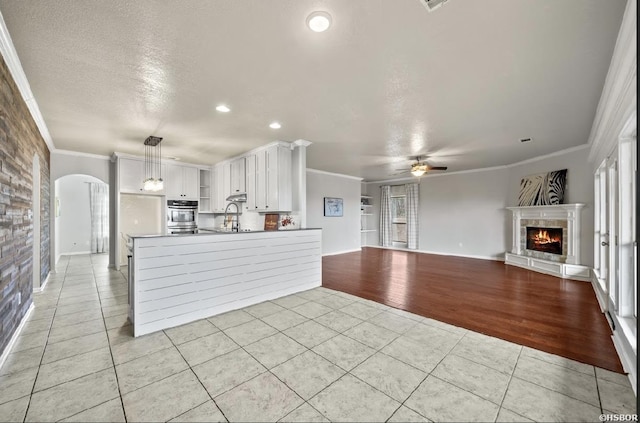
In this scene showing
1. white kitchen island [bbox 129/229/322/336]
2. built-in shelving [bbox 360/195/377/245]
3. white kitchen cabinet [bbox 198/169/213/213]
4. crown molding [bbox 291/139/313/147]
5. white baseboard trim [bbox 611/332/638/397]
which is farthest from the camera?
built-in shelving [bbox 360/195/377/245]

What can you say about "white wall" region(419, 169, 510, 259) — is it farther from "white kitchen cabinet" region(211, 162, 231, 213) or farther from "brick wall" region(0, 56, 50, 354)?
"brick wall" region(0, 56, 50, 354)

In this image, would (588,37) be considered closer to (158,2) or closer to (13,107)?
(158,2)

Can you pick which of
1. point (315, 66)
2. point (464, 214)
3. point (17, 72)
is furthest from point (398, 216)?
point (17, 72)

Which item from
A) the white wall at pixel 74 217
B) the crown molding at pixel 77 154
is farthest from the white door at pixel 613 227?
the white wall at pixel 74 217

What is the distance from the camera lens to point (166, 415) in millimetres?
1686

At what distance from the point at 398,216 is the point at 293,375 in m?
8.45

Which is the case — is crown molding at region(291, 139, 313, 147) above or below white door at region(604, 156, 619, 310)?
above

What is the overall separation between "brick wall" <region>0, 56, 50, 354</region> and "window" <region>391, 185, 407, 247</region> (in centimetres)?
908

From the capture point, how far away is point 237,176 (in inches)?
235

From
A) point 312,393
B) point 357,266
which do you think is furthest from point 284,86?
point 357,266

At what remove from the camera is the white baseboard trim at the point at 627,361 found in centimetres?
196

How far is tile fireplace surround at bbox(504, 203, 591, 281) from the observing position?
5324 millimetres

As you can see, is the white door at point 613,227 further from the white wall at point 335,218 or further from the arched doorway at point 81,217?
the arched doorway at point 81,217

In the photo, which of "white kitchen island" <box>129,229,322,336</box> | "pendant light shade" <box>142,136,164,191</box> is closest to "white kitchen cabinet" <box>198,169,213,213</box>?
"pendant light shade" <box>142,136,164,191</box>
